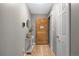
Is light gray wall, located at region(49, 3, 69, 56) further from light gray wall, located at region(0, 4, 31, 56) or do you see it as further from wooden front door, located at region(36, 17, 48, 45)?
light gray wall, located at region(0, 4, 31, 56)

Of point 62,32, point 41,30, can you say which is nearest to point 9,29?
point 41,30

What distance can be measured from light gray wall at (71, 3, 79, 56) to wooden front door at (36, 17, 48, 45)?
27 centimetres

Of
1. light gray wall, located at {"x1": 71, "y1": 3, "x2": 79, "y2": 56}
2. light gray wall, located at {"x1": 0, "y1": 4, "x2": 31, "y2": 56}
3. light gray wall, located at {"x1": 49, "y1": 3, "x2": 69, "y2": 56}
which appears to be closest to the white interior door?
light gray wall, located at {"x1": 49, "y1": 3, "x2": 69, "y2": 56}

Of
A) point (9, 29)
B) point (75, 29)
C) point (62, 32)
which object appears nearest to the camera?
point (75, 29)

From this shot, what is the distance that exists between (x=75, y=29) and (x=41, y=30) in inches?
14.1

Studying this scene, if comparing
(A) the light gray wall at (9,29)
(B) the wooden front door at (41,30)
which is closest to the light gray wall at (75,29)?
(B) the wooden front door at (41,30)

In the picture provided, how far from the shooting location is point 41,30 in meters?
1.15

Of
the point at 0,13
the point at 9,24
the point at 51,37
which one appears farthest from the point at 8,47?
the point at 51,37

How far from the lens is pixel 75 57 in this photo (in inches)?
35.2

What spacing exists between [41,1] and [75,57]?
54 centimetres

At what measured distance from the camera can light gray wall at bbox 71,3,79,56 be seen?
892 mm

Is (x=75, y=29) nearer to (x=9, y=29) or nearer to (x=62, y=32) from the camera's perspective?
(x=62, y=32)

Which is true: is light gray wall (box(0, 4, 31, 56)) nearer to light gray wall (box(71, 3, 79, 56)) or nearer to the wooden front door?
the wooden front door

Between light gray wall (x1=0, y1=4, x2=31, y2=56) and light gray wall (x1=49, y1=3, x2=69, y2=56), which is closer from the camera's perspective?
light gray wall (x1=0, y1=4, x2=31, y2=56)
